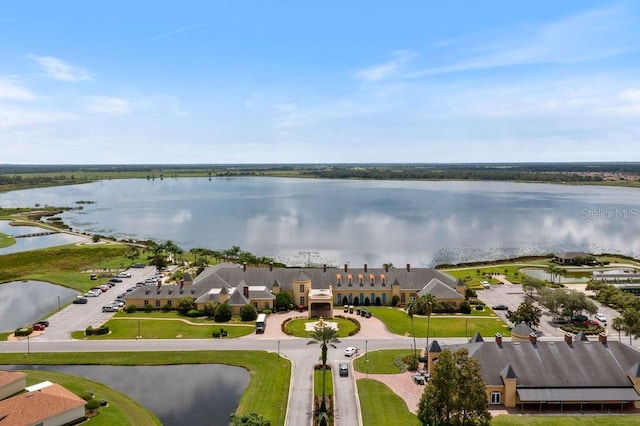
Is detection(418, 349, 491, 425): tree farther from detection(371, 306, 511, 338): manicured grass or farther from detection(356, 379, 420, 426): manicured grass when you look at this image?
detection(371, 306, 511, 338): manicured grass

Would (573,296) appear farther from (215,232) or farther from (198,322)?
(215,232)

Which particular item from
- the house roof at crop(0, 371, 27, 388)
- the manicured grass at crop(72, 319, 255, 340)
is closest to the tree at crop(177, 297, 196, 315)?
the manicured grass at crop(72, 319, 255, 340)

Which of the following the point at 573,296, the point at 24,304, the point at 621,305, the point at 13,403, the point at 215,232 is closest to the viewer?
the point at 13,403

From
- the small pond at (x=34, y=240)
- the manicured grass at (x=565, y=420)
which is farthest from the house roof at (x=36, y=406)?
the small pond at (x=34, y=240)

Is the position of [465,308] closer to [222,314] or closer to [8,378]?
[222,314]

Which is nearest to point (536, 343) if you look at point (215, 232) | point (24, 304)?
point (24, 304)

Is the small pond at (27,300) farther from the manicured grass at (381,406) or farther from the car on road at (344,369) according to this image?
the manicured grass at (381,406)

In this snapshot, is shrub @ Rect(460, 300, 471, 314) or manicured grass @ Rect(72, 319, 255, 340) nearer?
manicured grass @ Rect(72, 319, 255, 340)
